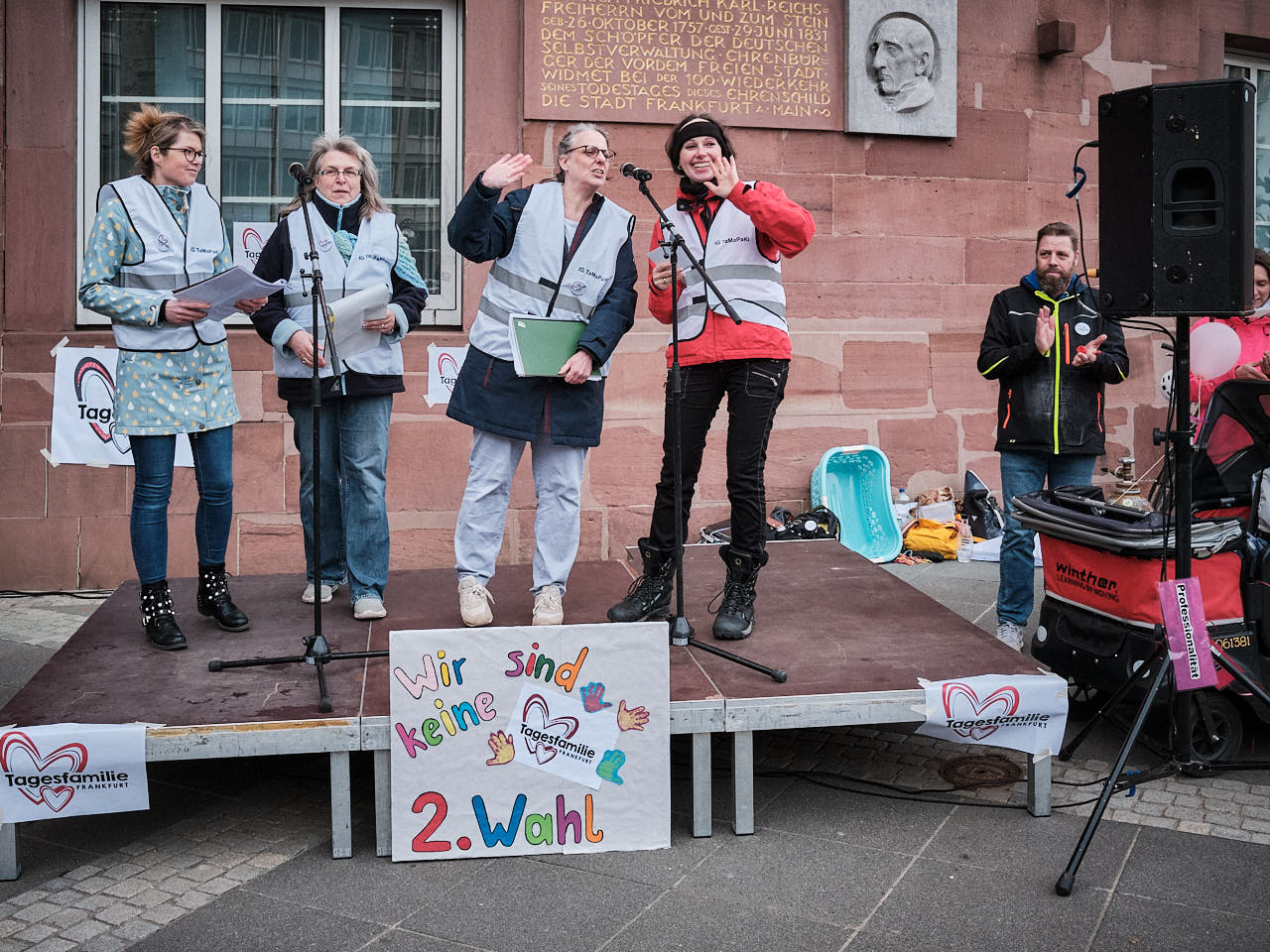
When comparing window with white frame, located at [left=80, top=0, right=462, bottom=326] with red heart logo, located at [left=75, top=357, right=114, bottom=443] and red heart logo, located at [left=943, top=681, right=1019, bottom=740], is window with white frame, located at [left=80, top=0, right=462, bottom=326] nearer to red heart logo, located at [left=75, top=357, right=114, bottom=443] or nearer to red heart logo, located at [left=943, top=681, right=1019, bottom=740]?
red heart logo, located at [left=75, top=357, right=114, bottom=443]

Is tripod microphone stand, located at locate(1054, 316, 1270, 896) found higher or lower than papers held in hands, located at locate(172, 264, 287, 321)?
lower

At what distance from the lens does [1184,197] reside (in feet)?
12.3

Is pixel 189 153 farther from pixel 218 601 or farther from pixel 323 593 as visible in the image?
pixel 323 593

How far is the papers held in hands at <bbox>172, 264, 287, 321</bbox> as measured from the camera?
13.0ft

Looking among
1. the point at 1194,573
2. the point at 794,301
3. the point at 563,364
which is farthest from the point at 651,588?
the point at 794,301

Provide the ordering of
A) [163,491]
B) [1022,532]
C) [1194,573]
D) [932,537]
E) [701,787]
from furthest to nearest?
1. [932,537]
2. [1022,532]
3. [163,491]
4. [1194,573]
5. [701,787]

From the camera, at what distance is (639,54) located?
727 centimetres

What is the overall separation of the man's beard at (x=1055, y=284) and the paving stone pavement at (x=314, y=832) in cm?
188

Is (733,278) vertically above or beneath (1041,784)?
above

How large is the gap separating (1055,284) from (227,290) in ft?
10.8

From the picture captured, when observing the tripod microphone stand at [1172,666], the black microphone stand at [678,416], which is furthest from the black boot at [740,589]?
the tripod microphone stand at [1172,666]

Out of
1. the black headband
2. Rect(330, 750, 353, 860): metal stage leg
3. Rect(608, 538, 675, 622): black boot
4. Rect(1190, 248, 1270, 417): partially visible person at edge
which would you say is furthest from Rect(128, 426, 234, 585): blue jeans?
Rect(1190, 248, 1270, 417): partially visible person at edge

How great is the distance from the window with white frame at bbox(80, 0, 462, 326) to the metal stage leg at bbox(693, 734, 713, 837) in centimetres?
430

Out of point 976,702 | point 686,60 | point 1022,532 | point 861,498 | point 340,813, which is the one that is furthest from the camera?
point 861,498
